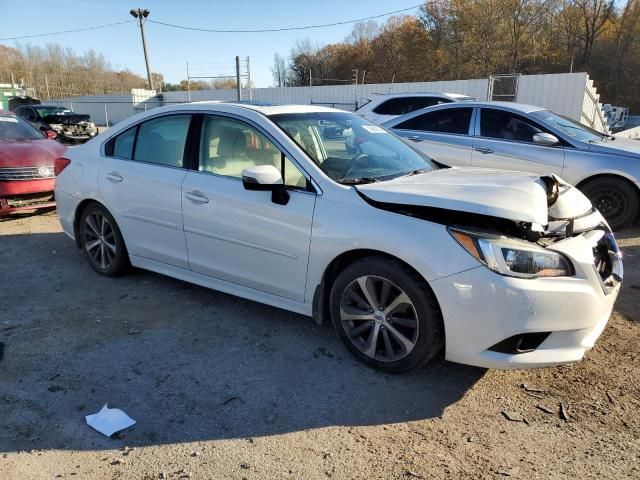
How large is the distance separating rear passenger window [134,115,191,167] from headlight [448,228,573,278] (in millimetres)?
2491

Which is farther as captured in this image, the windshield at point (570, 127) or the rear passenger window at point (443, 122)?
the rear passenger window at point (443, 122)

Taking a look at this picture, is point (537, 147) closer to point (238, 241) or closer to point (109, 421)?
point (238, 241)

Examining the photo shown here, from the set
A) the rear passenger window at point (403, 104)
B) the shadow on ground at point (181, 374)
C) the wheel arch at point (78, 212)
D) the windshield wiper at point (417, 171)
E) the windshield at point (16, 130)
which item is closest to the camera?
the shadow on ground at point (181, 374)

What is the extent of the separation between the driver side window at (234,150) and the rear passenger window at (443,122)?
4425 mm

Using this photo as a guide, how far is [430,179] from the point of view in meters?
3.40

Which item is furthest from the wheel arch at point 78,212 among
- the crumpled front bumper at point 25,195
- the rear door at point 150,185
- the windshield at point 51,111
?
the windshield at point 51,111

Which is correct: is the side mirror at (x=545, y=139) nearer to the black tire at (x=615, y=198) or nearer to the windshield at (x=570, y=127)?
the windshield at (x=570, y=127)

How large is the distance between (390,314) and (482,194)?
2.99 feet

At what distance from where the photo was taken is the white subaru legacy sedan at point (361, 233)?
2.65 metres

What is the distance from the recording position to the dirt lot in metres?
2.37

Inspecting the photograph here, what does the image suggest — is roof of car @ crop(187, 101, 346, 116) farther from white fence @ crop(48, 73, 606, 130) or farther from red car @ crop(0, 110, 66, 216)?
white fence @ crop(48, 73, 606, 130)

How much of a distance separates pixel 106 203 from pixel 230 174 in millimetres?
1540

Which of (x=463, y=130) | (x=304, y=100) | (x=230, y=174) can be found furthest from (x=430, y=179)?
(x=304, y=100)

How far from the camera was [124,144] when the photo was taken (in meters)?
4.52
